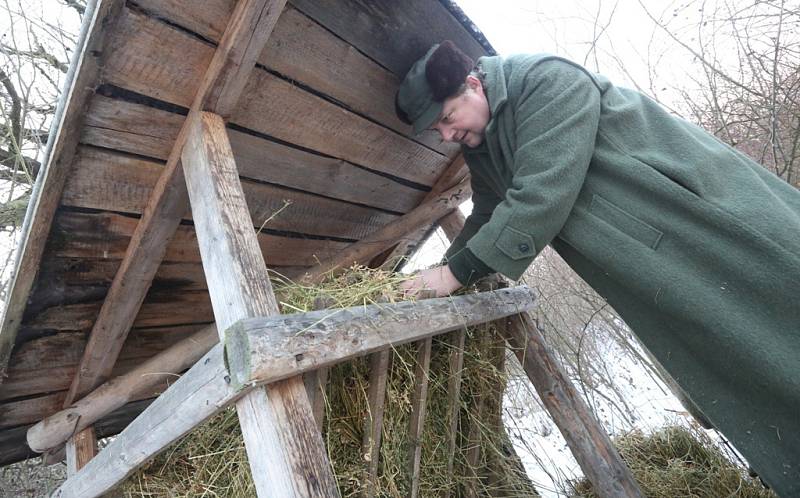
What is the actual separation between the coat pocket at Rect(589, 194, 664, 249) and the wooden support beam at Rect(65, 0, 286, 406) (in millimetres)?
1051

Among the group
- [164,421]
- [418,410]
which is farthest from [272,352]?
[418,410]

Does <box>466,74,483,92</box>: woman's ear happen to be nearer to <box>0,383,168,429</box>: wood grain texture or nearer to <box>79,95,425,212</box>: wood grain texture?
<box>79,95,425,212</box>: wood grain texture

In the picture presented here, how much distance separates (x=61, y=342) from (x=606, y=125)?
7.06ft

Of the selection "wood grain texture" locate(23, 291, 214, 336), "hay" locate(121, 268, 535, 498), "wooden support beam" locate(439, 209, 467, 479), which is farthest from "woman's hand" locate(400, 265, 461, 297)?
"wood grain texture" locate(23, 291, 214, 336)

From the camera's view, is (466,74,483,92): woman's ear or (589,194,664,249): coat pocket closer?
(589,194,664,249): coat pocket

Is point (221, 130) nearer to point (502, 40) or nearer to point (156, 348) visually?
point (156, 348)

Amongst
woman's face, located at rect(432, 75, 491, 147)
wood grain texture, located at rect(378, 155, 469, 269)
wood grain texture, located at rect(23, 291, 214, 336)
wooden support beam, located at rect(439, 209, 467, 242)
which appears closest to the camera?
woman's face, located at rect(432, 75, 491, 147)

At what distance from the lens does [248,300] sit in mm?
1107

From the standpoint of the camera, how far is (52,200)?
1414mm

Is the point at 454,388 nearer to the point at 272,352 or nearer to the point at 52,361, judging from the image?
the point at 272,352

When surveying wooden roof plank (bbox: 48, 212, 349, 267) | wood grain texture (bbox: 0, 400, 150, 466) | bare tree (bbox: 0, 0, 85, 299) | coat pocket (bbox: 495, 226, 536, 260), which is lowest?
coat pocket (bbox: 495, 226, 536, 260)

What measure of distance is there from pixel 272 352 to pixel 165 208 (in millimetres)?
869

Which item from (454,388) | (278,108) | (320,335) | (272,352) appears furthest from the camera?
(454,388)

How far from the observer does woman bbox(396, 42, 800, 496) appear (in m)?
1.30
